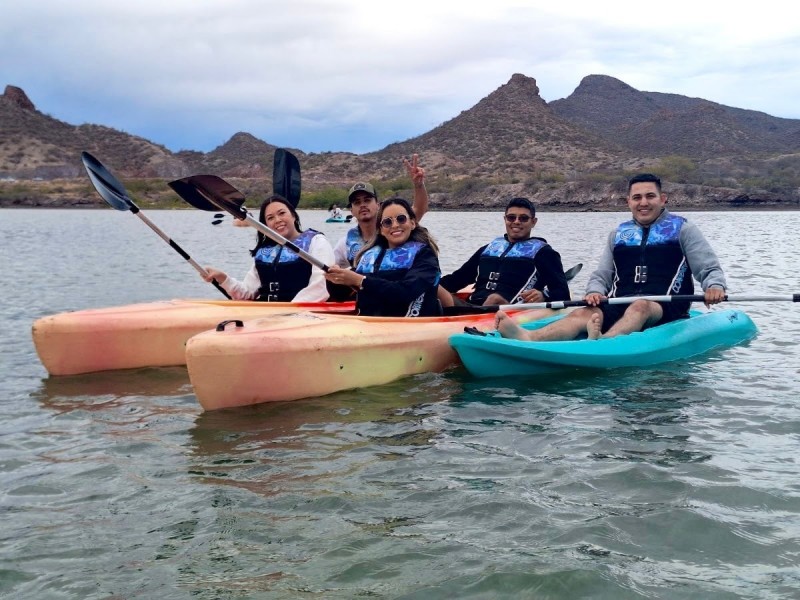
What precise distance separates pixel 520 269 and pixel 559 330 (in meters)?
0.77

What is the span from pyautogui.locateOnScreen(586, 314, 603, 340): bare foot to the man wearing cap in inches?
70.0

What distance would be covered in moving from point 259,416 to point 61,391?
1.70 metres

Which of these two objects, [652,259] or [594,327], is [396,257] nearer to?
[594,327]

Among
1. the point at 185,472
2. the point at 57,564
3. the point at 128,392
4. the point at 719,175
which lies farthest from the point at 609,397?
the point at 719,175

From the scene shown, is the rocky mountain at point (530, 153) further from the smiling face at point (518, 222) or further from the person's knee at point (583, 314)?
the person's knee at point (583, 314)

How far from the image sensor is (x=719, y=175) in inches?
2233

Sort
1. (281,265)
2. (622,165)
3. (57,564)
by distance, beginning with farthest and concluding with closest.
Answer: (622,165) < (281,265) < (57,564)

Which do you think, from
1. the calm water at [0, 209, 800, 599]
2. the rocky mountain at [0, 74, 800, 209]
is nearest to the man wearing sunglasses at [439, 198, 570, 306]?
the calm water at [0, 209, 800, 599]

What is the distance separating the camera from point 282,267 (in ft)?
22.6

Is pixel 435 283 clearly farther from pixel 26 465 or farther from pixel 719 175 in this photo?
pixel 719 175

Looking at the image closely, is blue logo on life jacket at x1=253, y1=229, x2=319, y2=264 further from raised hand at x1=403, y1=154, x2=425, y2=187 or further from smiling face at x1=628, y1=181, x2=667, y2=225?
smiling face at x1=628, y1=181, x2=667, y2=225

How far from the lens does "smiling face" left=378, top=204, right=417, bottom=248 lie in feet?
18.5

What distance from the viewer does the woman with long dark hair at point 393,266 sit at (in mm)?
5578

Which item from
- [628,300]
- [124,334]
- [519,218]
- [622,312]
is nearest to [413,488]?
[628,300]
